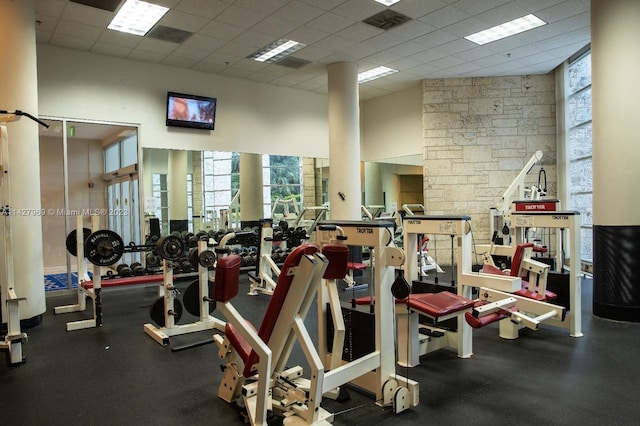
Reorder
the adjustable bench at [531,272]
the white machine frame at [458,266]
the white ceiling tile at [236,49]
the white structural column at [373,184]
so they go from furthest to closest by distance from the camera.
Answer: the white structural column at [373,184], the white ceiling tile at [236,49], the adjustable bench at [531,272], the white machine frame at [458,266]

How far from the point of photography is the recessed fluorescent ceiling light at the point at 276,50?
6139 millimetres

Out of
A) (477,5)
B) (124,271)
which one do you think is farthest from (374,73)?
(124,271)

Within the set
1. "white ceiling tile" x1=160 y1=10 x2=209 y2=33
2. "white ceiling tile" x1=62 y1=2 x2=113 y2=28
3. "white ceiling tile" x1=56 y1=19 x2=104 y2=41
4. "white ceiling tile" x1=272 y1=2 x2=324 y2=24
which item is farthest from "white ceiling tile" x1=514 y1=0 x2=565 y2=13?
"white ceiling tile" x1=56 y1=19 x2=104 y2=41

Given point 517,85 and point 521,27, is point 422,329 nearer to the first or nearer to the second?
point 521,27

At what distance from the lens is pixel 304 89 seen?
8.51 m

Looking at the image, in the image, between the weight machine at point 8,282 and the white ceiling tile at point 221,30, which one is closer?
the weight machine at point 8,282

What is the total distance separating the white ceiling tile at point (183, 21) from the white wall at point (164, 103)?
5.27 feet

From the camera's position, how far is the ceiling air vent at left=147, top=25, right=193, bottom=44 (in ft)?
18.1

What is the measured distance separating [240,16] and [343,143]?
2.67 metres

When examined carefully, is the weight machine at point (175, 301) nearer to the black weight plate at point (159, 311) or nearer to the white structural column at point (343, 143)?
the black weight plate at point (159, 311)

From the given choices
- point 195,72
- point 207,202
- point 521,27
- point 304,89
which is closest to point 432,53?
point 521,27

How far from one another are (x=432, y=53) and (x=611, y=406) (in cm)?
552

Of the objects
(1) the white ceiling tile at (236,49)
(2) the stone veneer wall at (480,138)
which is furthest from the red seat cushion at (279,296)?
(2) the stone veneer wall at (480,138)

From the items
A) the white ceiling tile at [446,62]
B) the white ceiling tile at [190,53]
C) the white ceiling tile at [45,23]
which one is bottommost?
the white ceiling tile at [45,23]
